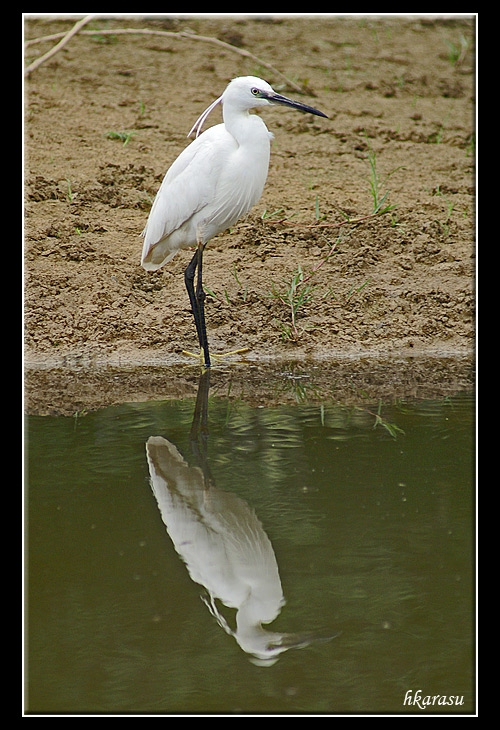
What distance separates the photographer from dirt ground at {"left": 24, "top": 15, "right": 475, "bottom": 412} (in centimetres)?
603

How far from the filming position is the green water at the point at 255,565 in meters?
2.78

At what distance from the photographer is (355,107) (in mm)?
9016

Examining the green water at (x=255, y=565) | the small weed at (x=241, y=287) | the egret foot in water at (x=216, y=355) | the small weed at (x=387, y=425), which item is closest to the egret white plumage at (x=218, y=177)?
the egret foot in water at (x=216, y=355)

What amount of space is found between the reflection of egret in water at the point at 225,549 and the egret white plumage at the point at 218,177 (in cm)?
173

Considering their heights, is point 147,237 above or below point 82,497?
above

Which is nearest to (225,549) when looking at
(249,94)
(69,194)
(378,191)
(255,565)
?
(255,565)

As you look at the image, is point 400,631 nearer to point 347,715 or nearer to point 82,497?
point 347,715

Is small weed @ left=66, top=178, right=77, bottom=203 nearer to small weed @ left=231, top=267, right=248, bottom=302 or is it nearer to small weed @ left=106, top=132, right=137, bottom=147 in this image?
small weed @ left=106, top=132, right=137, bottom=147

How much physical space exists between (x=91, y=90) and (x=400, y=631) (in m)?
7.46

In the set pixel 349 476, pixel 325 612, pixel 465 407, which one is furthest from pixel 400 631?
pixel 465 407

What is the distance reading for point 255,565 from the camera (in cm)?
339

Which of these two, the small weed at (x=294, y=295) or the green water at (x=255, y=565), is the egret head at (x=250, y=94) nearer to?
the small weed at (x=294, y=295)

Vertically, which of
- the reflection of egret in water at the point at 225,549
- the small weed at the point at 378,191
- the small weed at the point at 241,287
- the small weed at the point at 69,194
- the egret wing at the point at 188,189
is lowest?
the small weed at the point at 241,287

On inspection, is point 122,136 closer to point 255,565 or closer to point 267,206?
point 267,206
